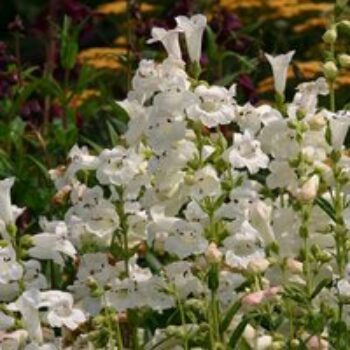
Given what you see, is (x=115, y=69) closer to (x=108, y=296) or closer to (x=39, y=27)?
(x=39, y=27)

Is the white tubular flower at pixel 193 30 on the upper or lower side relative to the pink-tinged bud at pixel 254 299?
upper

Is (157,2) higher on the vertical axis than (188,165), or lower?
lower

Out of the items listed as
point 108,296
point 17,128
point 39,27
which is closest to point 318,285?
point 108,296

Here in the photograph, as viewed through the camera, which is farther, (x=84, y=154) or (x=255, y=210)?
(x=84, y=154)

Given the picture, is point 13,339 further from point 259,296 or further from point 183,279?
point 259,296

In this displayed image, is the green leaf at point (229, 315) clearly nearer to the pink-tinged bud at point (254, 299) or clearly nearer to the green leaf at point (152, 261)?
the pink-tinged bud at point (254, 299)

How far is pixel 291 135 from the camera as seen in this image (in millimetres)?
3646

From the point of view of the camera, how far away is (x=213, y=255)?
11.4 feet

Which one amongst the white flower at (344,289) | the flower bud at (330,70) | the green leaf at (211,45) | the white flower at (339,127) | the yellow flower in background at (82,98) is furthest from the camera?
the yellow flower in background at (82,98)

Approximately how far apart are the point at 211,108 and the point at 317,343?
1.91 ft

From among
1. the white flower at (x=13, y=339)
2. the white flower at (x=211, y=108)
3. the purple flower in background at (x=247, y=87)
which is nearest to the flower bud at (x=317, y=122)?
the white flower at (x=211, y=108)

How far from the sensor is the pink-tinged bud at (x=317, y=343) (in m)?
3.50

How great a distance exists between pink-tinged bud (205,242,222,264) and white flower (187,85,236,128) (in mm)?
277

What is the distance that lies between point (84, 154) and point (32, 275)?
391 mm
